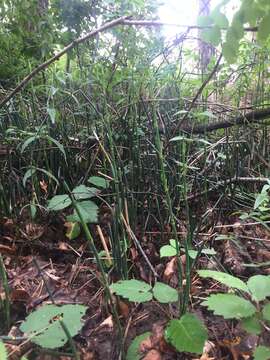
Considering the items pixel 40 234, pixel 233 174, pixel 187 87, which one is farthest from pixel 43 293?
pixel 187 87

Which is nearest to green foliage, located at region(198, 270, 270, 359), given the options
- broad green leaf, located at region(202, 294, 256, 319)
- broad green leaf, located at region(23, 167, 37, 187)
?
broad green leaf, located at region(202, 294, 256, 319)

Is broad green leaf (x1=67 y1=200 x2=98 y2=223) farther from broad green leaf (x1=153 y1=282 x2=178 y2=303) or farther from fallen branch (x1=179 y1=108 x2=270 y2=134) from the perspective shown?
fallen branch (x1=179 y1=108 x2=270 y2=134)

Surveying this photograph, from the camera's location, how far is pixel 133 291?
0.74 meters

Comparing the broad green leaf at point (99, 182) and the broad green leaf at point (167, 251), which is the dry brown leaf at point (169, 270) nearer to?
the broad green leaf at point (167, 251)

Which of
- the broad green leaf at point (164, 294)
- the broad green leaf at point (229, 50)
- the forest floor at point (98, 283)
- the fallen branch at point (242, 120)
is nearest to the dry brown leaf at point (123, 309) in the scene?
the forest floor at point (98, 283)

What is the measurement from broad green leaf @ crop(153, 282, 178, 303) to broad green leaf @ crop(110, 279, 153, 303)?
15 mm

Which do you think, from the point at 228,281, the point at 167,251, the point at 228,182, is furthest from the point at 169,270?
the point at 228,182

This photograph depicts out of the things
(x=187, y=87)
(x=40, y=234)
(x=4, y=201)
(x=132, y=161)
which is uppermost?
(x=187, y=87)

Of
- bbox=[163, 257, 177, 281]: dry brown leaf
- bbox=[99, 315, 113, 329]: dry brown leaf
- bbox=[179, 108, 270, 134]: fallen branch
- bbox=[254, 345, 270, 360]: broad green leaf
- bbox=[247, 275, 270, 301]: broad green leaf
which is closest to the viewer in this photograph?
bbox=[254, 345, 270, 360]: broad green leaf

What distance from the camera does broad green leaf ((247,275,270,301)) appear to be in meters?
0.69

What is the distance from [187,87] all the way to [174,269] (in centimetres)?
147

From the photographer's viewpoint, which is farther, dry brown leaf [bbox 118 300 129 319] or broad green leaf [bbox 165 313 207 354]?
dry brown leaf [bbox 118 300 129 319]

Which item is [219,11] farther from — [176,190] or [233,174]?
[233,174]

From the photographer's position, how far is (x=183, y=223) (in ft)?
3.75
